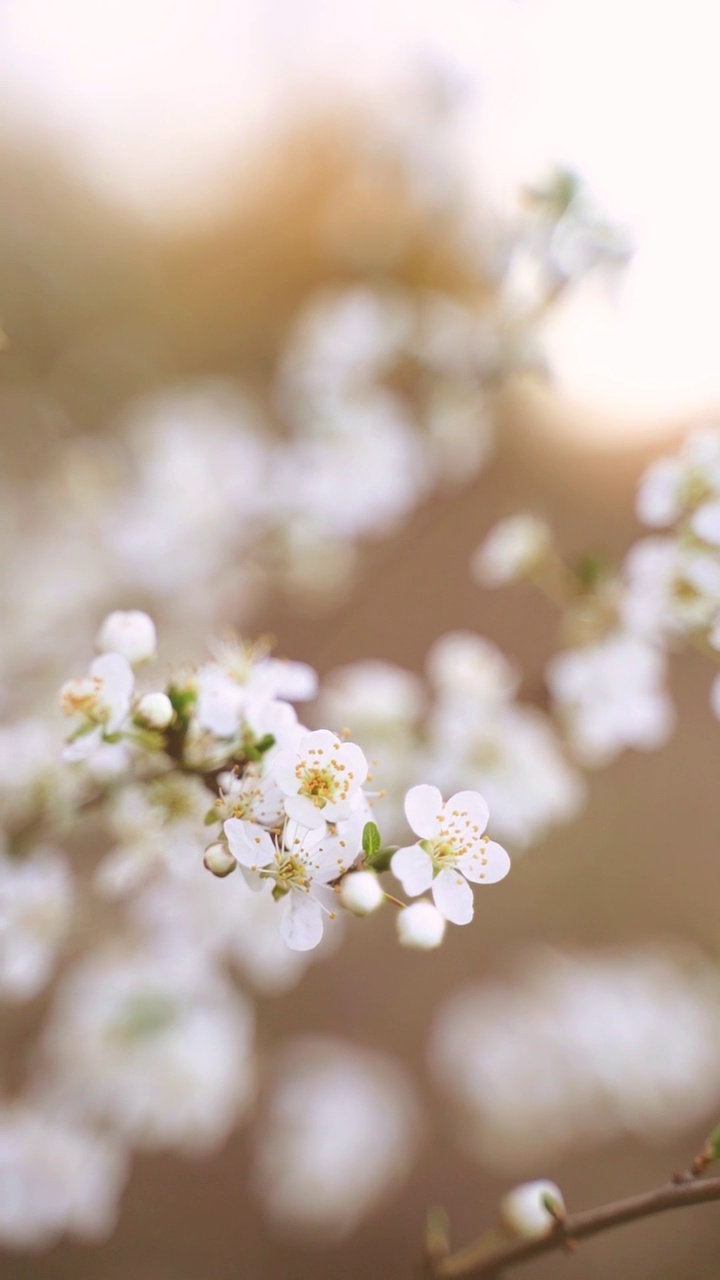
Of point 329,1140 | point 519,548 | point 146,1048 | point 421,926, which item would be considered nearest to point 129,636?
point 421,926

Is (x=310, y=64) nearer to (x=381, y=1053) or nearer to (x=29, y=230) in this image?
(x=29, y=230)

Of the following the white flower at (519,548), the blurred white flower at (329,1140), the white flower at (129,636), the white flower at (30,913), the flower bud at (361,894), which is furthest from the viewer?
the blurred white flower at (329,1140)

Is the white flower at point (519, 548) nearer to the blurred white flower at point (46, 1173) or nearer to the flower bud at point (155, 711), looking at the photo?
the flower bud at point (155, 711)

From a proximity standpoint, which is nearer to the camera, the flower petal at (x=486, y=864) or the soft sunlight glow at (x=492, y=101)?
the flower petal at (x=486, y=864)

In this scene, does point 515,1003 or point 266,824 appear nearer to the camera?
point 266,824

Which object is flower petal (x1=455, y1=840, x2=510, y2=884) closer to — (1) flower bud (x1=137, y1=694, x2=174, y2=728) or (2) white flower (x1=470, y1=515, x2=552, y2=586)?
(1) flower bud (x1=137, y1=694, x2=174, y2=728)

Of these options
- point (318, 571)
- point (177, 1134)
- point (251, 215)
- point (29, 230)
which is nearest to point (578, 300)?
point (318, 571)

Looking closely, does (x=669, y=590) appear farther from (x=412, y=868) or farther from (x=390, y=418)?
(x=390, y=418)

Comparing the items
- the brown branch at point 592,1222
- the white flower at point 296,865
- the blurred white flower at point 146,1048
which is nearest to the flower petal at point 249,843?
the white flower at point 296,865
